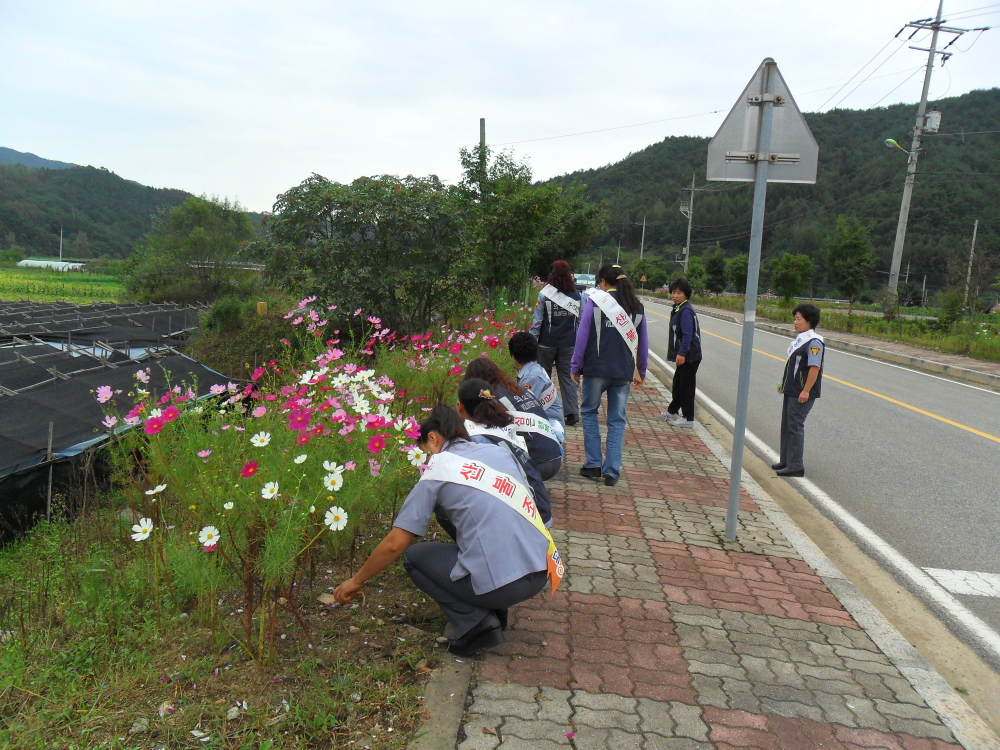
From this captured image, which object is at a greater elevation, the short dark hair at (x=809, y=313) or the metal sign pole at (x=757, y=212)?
the metal sign pole at (x=757, y=212)

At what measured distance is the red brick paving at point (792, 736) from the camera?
8.32 feet

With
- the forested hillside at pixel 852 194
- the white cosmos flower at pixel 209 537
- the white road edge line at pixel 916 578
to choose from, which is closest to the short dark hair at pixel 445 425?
the white cosmos flower at pixel 209 537

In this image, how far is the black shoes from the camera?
296 cm

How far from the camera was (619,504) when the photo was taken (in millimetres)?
5301

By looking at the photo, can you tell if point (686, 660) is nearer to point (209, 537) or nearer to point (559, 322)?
point (209, 537)

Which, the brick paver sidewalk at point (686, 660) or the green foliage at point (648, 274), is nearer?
the brick paver sidewalk at point (686, 660)

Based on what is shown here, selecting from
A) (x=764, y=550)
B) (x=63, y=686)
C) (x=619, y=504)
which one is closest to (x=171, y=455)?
(x=63, y=686)

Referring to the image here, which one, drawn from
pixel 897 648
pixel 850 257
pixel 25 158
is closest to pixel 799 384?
pixel 897 648

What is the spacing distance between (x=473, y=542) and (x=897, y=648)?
7.17 ft

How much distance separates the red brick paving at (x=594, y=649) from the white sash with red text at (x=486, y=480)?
384mm

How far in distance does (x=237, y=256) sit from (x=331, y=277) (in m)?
2.04

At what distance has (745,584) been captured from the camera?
3996 millimetres

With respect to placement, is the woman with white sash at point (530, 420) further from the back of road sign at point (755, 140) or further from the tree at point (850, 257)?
the tree at point (850, 257)

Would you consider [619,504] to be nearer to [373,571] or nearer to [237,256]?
[373,571]
